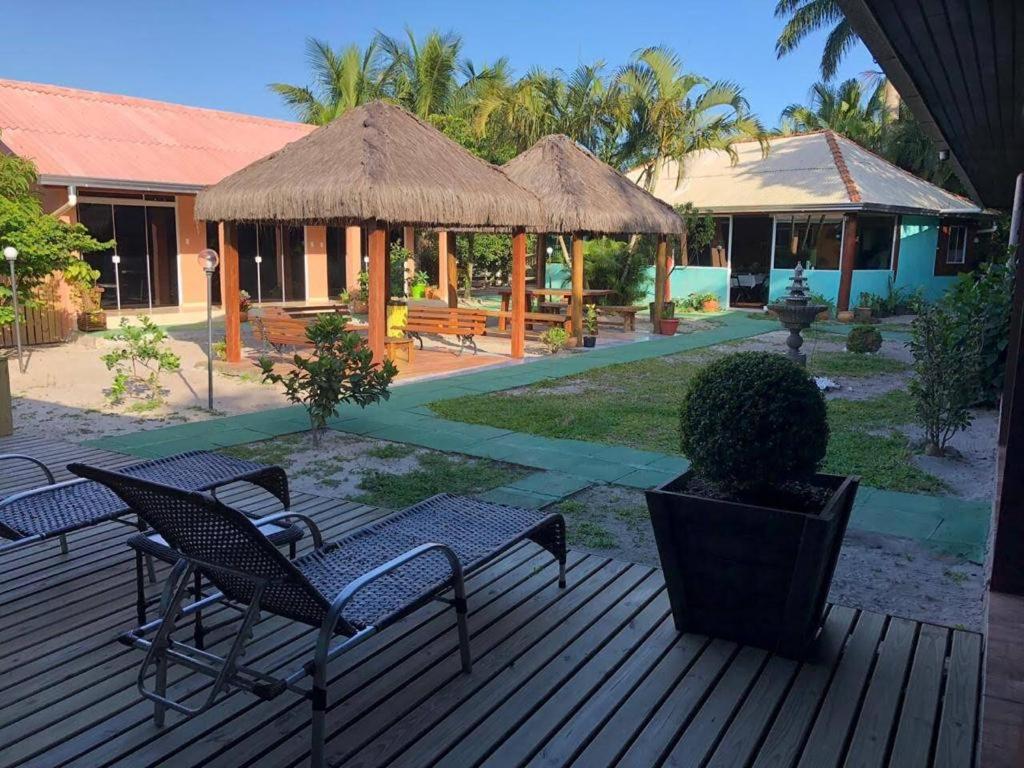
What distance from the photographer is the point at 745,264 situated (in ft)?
75.8

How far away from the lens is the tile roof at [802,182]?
19922mm

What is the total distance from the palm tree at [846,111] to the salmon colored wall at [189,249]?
25924 mm

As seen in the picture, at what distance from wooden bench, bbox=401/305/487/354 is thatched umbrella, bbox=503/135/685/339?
1966 mm

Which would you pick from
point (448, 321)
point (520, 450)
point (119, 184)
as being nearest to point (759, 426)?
point (520, 450)

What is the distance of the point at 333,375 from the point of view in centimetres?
693

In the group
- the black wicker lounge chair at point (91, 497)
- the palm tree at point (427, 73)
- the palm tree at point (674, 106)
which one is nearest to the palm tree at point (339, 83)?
the palm tree at point (427, 73)

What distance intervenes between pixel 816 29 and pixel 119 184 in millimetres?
23323

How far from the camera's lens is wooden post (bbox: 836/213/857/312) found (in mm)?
19500

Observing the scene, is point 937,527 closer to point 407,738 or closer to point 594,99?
point 407,738

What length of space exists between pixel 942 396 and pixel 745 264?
17193mm

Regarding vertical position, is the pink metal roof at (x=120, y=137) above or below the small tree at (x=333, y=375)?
above

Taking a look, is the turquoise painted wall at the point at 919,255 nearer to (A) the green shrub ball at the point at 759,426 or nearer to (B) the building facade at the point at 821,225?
(B) the building facade at the point at 821,225

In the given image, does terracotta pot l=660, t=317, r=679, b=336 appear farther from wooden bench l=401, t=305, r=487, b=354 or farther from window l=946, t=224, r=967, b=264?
window l=946, t=224, r=967, b=264

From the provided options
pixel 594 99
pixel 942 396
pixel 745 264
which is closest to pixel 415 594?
pixel 942 396
